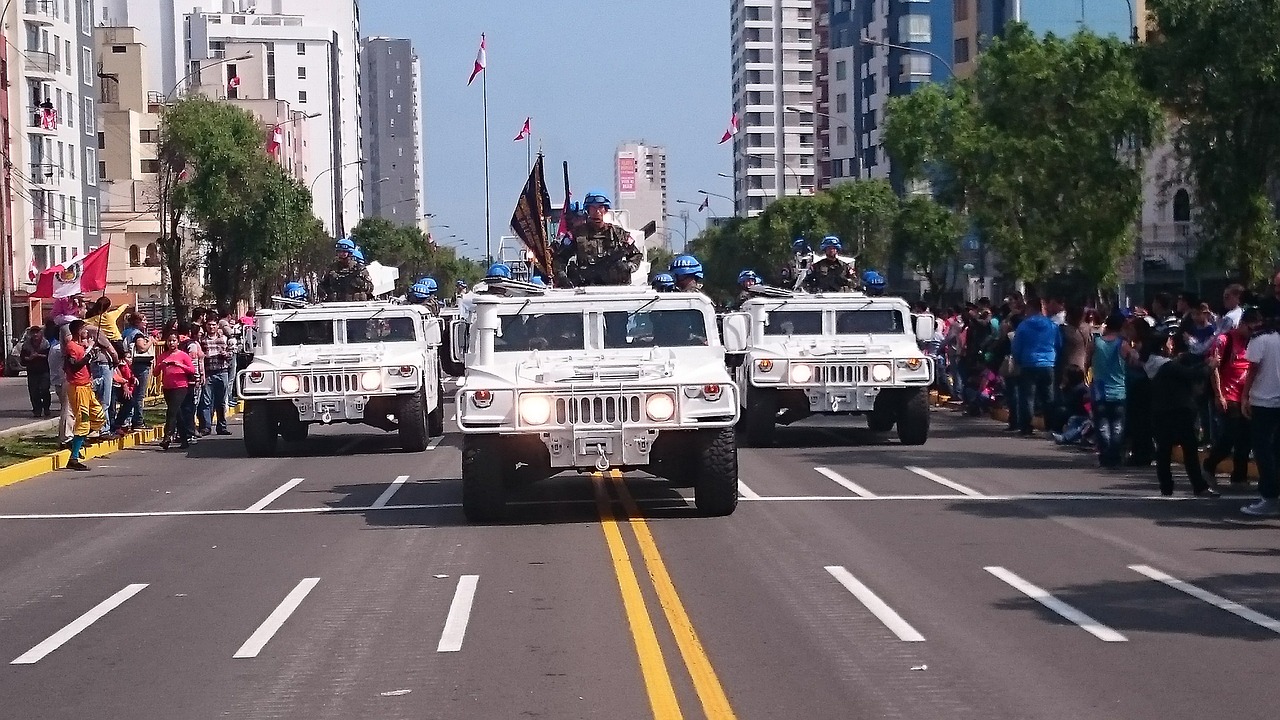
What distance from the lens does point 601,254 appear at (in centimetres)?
2080

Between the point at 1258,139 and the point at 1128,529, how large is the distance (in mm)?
12445

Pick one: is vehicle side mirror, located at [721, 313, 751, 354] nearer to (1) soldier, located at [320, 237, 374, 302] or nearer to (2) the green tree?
(2) the green tree

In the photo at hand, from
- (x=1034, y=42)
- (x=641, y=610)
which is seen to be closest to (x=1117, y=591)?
(x=641, y=610)

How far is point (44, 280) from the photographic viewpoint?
40.9 meters

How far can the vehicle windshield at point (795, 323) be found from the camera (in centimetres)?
2405

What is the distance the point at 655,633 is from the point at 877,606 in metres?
1.51

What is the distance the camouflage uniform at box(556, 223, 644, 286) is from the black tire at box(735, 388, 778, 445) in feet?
10.0

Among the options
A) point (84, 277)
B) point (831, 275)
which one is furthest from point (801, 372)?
point (84, 277)

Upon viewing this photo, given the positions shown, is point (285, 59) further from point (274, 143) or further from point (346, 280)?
point (346, 280)

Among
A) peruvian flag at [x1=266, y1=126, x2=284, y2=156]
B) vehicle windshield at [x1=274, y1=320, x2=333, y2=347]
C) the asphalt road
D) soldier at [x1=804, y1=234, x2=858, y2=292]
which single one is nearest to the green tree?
soldier at [x1=804, y1=234, x2=858, y2=292]

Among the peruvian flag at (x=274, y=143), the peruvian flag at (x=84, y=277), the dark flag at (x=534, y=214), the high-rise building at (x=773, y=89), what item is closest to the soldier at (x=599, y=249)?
the dark flag at (x=534, y=214)

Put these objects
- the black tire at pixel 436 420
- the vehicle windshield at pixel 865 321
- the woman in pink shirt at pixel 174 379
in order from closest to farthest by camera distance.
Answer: the vehicle windshield at pixel 865 321
the woman in pink shirt at pixel 174 379
the black tire at pixel 436 420

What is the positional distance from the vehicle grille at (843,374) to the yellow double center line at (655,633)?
7.89 metres

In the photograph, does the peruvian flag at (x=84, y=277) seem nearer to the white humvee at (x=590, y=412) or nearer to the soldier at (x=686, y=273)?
the soldier at (x=686, y=273)
